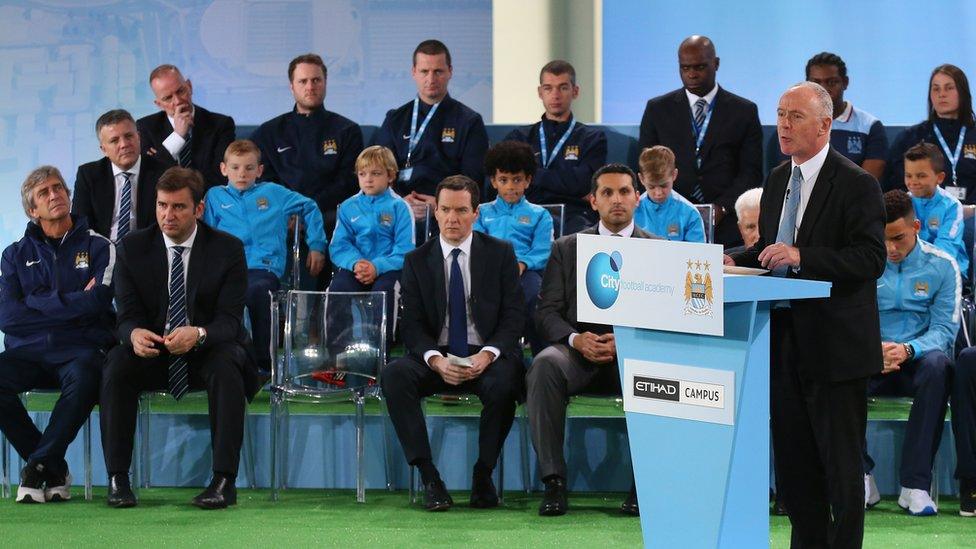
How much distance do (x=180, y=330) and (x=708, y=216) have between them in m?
2.74

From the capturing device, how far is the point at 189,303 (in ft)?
18.2

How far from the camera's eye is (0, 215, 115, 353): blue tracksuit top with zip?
5.66 m

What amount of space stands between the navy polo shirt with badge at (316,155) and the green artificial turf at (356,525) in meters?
2.10

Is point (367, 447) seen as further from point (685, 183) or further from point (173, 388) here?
point (685, 183)

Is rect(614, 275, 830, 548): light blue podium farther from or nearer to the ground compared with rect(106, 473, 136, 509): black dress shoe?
farther from the ground

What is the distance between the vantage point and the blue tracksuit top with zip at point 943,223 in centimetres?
621

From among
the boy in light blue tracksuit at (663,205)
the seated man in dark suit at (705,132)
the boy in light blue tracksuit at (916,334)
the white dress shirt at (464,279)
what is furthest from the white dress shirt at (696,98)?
the white dress shirt at (464,279)

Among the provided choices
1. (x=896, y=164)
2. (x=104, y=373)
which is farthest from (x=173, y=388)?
(x=896, y=164)

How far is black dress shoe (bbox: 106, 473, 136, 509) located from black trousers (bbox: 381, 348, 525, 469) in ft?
3.68

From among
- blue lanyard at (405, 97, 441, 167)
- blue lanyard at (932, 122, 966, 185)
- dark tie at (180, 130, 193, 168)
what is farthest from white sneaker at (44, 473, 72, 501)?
blue lanyard at (932, 122, 966, 185)

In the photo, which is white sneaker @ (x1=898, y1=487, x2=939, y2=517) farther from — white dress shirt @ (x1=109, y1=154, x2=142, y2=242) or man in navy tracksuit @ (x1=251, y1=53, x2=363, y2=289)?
white dress shirt @ (x1=109, y1=154, x2=142, y2=242)

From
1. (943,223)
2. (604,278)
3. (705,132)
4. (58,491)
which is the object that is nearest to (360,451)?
(58,491)

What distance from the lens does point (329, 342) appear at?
5734 mm

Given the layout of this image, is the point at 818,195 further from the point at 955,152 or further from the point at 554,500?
the point at 955,152
